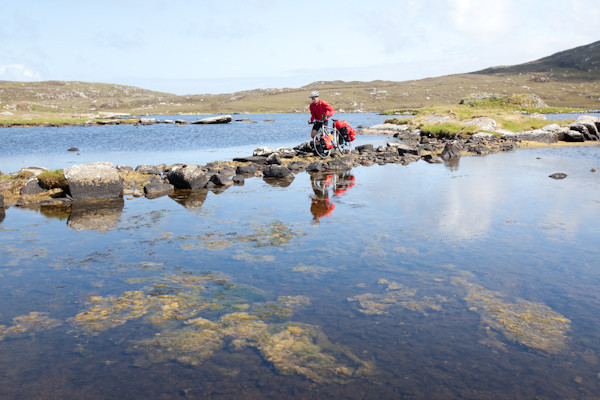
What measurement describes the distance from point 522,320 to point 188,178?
1346 cm

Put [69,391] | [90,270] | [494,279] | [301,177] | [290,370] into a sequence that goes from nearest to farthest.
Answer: [69,391]
[290,370]
[494,279]
[90,270]
[301,177]

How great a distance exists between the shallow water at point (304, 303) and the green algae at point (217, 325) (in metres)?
0.03

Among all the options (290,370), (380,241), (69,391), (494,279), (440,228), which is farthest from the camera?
(440,228)

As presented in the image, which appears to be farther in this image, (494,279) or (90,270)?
(90,270)

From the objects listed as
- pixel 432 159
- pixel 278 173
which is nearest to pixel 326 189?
pixel 278 173

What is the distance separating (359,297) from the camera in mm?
7004

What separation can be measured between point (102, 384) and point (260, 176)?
16.3 meters

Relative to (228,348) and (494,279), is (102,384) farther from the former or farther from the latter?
(494,279)

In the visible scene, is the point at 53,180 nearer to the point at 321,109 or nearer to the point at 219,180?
the point at 219,180

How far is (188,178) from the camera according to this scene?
56.0 feet

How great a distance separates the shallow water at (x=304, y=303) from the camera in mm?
4898

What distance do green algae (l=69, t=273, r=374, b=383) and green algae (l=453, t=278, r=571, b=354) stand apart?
224 cm

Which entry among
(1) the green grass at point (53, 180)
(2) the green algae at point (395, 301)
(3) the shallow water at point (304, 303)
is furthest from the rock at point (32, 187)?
(2) the green algae at point (395, 301)

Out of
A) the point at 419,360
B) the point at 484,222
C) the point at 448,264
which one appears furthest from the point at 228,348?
the point at 484,222
